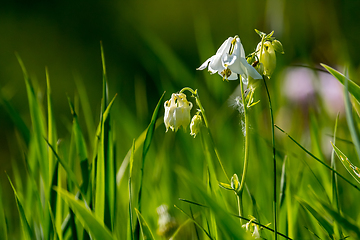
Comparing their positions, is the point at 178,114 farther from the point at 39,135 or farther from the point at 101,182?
the point at 39,135

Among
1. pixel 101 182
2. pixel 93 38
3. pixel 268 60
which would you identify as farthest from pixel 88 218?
pixel 93 38

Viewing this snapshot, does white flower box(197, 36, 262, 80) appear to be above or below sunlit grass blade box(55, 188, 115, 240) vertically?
above

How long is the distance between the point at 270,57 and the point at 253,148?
52cm

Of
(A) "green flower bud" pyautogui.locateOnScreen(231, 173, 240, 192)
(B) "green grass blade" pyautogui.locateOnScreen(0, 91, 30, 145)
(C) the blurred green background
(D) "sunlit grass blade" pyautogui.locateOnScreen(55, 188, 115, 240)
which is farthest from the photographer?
(C) the blurred green background

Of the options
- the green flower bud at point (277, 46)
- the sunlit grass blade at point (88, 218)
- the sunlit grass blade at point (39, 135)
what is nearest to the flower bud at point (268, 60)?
the green flower bud at point (277, 46)

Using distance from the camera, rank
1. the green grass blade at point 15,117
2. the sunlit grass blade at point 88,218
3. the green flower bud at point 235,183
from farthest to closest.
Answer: the green grass blade at point 15,117 → the green flower bud at point 235,183 → the sunlit grass blade at point 88,218

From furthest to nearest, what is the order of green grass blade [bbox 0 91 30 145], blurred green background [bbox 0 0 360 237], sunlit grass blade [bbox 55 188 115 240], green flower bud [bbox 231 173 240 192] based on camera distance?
blurred green background [bbox 0 0 360 237] → green grass blade [bbox 0 91 30 145] → green flower bud [bbox 231 173 240 192] → sunlit grass blade [bbox 55 188 115 240]

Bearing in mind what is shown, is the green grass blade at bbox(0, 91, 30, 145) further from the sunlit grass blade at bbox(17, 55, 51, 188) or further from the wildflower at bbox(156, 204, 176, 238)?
the wildflower at bbox(156, 204, 176, 238)

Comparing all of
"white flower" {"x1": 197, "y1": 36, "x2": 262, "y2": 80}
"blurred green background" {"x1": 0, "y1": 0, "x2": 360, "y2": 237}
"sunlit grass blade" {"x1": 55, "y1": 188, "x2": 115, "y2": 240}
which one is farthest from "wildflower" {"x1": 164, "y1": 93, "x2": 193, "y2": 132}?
"blurred green background" {"x1": 0, "y1": 0, "x2": 360, "y2": 237}

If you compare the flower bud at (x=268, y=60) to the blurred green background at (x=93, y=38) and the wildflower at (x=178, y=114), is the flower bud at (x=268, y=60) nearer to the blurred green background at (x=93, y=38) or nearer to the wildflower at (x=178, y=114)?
the wildflower at (x=178, y=114)

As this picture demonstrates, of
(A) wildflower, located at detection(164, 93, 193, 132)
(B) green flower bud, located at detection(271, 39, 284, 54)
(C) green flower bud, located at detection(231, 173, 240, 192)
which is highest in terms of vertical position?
(B) green flower bud, located at detection(271, 39, 284, 54)

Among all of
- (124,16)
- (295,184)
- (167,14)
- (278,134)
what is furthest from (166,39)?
(295,184)

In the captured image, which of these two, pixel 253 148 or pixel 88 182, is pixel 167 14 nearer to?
pixel 253 148

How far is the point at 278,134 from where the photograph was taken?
48.5 inches
